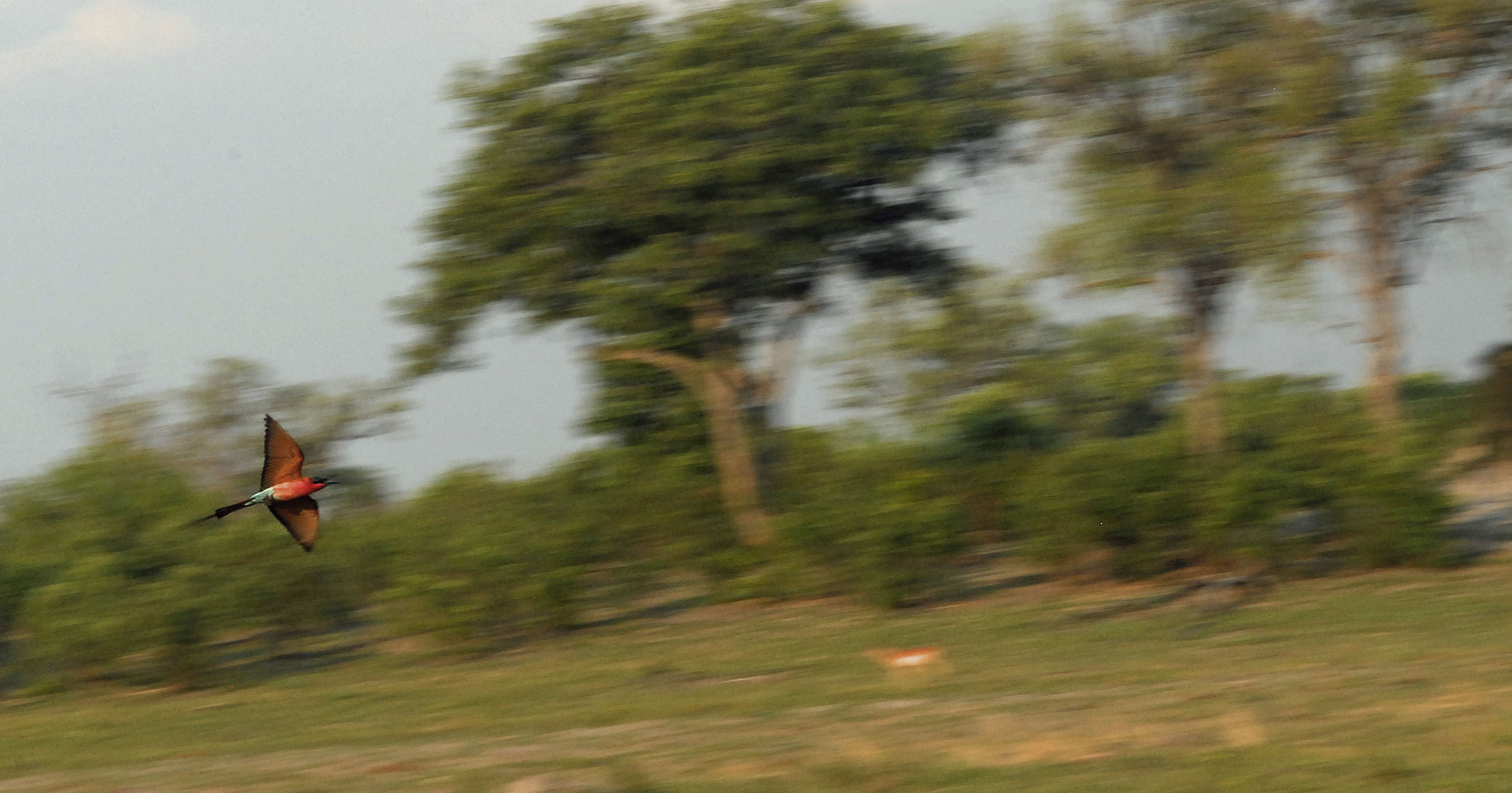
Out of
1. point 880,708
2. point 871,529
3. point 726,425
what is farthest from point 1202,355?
point 880,708

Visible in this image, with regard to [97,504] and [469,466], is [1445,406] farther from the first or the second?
[97,504]

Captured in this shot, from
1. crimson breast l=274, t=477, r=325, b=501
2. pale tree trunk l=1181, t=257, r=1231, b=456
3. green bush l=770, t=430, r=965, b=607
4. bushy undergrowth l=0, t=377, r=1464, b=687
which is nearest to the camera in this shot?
crimson breast l=274, t=477, r=325, b=501

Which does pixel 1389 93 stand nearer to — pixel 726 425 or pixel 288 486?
pixel 726 425

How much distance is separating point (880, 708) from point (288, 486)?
4283 millimetres

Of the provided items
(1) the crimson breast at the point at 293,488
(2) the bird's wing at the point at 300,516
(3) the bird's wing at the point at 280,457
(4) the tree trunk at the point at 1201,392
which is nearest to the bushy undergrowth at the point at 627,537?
(4) the tree trunk at the point at 1201,392

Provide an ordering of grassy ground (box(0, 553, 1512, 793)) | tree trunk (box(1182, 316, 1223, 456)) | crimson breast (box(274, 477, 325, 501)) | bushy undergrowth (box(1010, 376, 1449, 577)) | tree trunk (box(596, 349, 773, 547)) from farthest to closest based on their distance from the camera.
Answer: tree trunk (box(596, 349, 773, 547)), tree trunk (box(1182, 316, 1223, 456)), bushy undergrowth (box(1010, 376, 1449, 577)), crimson breast (box(274, 477, 325, 501)), grassy ground (box(0, 553, 1512, 793))

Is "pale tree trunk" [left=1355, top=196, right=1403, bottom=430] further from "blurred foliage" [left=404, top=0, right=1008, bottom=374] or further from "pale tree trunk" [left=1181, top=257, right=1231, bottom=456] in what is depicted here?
"blurred foliage" [left=404, top=0, right=1008, bottom=374]

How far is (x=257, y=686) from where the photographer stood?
1605 centimetres

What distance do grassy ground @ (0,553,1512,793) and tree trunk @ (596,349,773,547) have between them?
1.58 m

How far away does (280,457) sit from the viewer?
26.9 ft

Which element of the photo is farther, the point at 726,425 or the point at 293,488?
the point at 726,425

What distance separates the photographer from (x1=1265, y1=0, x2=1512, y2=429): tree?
1748 centimetres

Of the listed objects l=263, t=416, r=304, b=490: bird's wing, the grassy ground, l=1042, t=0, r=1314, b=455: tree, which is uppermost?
l=1042, t=0, r=1314, b=455: tree

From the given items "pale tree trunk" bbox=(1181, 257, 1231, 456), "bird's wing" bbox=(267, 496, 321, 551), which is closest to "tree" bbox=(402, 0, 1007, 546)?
"pale tree trunk" bbox=(1181, 257, 1231, 456)
